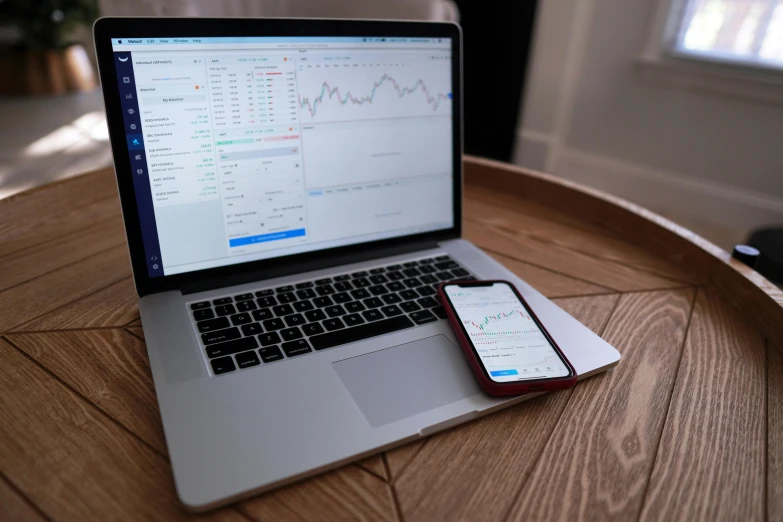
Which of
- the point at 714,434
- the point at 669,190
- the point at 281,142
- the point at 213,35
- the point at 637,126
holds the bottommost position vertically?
the point at 669,190

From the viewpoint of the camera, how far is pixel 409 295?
0.59 meters

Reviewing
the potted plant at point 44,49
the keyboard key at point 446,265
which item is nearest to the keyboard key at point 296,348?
the keyboard key at point 446,265

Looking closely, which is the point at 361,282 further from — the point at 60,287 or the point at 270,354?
the point at 60,287

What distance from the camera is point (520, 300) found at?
0.58m

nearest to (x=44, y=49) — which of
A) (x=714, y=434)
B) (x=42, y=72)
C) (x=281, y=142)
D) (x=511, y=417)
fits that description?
(x=42, y=72)

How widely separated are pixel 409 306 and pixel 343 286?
78mm

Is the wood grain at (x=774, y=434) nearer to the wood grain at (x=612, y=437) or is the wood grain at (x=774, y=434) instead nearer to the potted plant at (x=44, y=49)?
the wood grain at (x=612, y=437)

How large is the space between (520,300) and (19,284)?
56cm

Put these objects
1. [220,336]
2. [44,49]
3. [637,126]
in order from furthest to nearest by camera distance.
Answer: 1. [44,49]
2. [637,126]
3. [220,336]

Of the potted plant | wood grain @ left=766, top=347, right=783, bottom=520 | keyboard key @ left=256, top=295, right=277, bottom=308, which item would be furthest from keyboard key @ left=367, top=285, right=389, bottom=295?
the potted plant

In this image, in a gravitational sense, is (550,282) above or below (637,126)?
above

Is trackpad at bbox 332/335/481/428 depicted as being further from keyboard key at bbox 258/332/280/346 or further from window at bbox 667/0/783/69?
window at bbox 667/0/783/69

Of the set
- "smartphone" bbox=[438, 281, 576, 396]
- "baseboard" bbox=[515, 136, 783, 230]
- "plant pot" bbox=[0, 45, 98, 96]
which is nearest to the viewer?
"smartphone" bbox=[438, 281, 576, 396]

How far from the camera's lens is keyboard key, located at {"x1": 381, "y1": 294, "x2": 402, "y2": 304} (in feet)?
1.90
